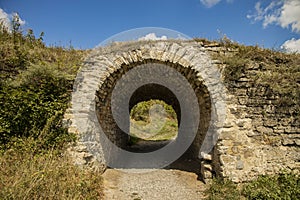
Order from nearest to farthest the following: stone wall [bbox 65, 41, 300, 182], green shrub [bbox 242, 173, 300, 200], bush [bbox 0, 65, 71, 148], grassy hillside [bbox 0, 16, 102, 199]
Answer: grassy hillside [bbox 0, 16, 102, 199] < green shrub [bbox 242, 173, 300, 200] < bush [bbox 0, 65, 71, 148] < stone wall [bbox 65, 41, 300, 182]

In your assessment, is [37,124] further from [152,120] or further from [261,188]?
[152,120]

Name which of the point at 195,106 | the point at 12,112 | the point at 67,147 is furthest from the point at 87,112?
the point at 195,106

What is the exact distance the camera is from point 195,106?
6.55m

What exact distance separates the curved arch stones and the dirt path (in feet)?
2.05

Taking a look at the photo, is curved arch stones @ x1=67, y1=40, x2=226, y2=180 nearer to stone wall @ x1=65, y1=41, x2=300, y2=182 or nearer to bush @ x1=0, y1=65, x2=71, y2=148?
stone wall @ x1=65, y1=41, x2=300, y2=182

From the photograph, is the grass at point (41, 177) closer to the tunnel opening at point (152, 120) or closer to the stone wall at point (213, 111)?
the stone wall at point (213, 111)

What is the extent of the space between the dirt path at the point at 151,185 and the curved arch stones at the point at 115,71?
0.63 m

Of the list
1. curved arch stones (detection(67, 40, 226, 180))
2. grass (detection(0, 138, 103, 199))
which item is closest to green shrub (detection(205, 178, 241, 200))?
curved arch stones (detection(67, 40, 226, 180))

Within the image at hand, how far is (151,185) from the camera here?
5.09 m

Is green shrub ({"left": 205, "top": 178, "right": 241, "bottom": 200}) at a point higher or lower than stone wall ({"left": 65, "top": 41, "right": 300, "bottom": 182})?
lower

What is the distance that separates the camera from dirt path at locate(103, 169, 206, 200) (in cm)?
445

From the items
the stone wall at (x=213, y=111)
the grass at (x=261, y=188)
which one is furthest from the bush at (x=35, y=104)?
the grass at (x=261, y=188)

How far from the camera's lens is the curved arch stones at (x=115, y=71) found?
4715mm

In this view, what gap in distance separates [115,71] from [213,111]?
99.1 inches
